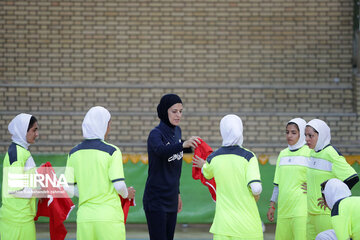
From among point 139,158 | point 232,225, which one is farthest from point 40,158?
point 232,225

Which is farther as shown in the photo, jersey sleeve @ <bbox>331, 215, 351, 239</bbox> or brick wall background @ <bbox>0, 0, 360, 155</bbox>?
brick wall background @ <bbox>0, 0, 360, 155</bbox>

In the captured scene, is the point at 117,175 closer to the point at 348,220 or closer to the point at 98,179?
the point at 98,179

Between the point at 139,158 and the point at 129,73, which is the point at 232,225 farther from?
the point at 129,73

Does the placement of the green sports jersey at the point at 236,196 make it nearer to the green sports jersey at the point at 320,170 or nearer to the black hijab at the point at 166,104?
the black hijab at the point at 166,104

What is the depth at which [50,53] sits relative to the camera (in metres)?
13.2

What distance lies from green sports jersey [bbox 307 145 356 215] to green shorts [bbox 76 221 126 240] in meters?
2.61

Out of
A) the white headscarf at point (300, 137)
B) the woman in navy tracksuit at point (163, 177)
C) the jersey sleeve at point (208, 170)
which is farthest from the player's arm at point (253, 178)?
the white headscarf at point (300, 137)

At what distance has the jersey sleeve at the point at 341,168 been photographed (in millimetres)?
6391

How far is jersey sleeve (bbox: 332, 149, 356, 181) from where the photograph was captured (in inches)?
252

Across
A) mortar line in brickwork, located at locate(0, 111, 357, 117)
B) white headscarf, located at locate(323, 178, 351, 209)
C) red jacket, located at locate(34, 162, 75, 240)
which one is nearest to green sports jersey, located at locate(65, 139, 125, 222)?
red jacket, located at locate(34, 162, 75, 240)

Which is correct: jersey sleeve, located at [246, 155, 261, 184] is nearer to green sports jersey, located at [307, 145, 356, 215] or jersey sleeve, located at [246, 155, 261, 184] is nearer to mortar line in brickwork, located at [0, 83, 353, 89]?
green sports jersey, located at [307, 145, 356, 215]

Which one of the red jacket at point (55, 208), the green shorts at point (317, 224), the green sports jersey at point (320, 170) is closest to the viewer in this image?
the green sports jersey at point (320, 170)

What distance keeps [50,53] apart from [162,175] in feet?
26.2

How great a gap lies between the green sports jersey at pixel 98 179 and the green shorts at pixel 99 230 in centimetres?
5
